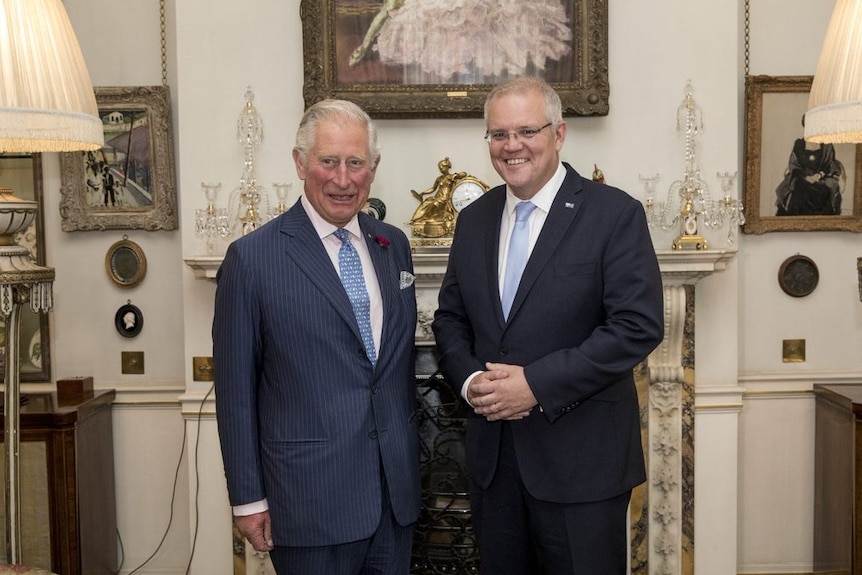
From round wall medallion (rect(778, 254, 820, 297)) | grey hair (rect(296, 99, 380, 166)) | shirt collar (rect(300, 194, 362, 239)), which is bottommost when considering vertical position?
round wall medallion (rect(778, 254, 820, 297))

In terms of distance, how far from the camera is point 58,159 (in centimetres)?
387

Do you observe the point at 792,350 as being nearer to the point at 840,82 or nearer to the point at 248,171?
the point at 840,82

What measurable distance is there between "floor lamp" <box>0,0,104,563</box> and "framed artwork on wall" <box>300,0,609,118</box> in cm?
128

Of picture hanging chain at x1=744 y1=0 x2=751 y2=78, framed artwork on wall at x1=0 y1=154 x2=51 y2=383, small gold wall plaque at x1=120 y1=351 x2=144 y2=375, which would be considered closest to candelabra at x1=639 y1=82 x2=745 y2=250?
picture hanging chain at x1=744 y1=0 x2=751 y2=78

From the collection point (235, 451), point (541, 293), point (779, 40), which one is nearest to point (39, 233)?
point (235, 451)

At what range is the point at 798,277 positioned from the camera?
3887 millimetres

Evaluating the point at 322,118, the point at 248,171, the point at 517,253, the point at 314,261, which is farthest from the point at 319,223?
the point at 248,171

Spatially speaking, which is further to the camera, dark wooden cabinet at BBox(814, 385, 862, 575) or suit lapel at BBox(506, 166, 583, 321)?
dark wooden cabinet at BBox(814, 385, 862, 575)

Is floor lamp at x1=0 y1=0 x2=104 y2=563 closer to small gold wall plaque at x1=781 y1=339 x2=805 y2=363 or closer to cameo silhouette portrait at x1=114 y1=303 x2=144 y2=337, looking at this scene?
cameo silhouette portrait at x1=114 y1=303 x2=144 y2=337

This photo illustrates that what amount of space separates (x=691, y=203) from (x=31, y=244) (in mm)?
2814

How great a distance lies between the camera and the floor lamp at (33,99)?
2158 millimetres

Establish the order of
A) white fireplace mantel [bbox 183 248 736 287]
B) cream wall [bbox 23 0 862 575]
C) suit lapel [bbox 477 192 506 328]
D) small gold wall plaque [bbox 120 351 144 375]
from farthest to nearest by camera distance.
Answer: small gold wall plaque [bbox 120 351 144 375]
cream wall [bbox 23 0 862 575]
white fireplace mantel [bbox 183 248 736 287]
suit lapel [bbox 477 192 506 328]

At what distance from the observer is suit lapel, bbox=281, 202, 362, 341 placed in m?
1.99

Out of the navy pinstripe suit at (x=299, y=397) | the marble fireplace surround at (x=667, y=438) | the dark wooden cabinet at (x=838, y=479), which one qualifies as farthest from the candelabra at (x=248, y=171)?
the dark wooden cabinet at (x=838, y=479)
